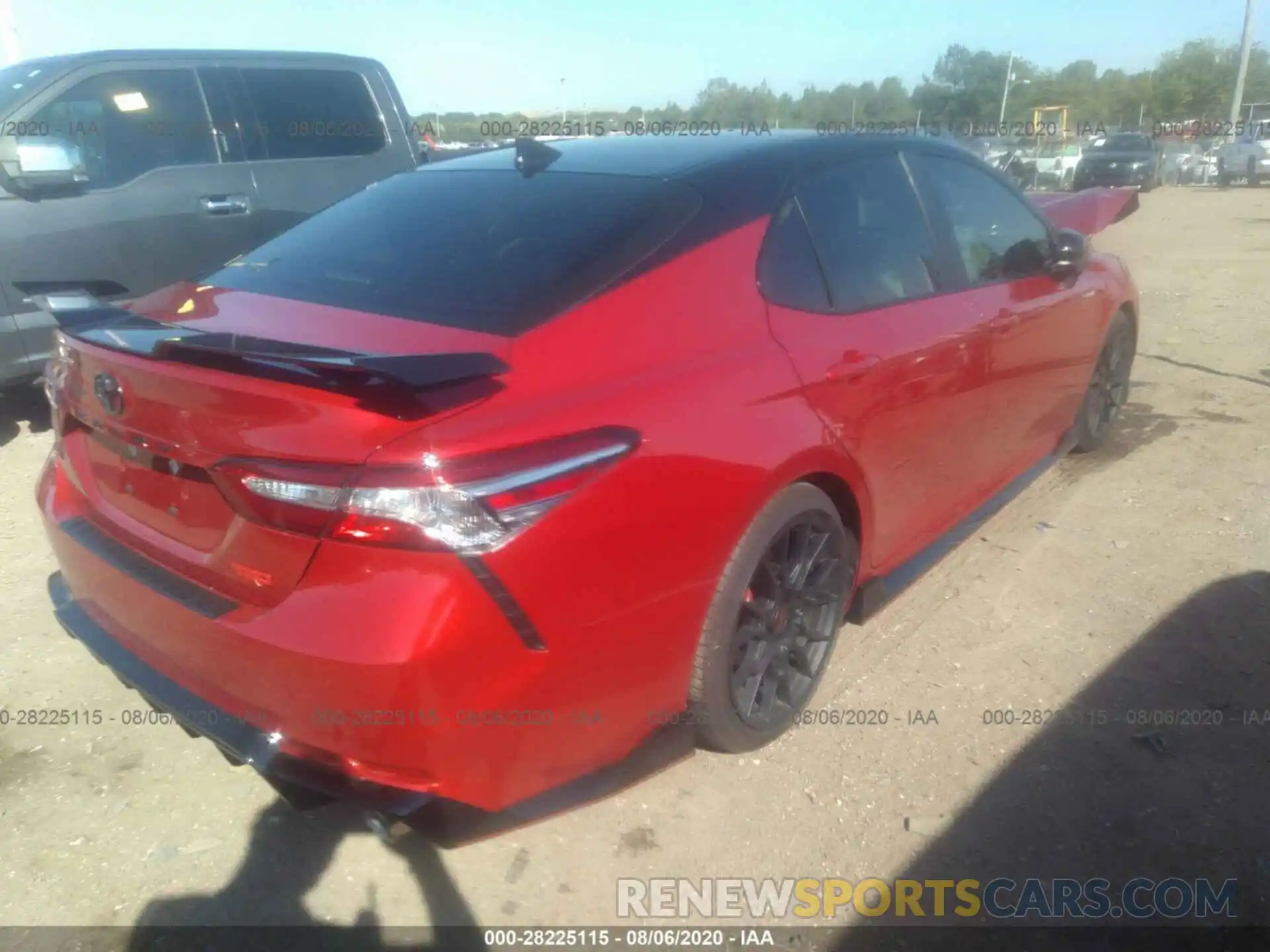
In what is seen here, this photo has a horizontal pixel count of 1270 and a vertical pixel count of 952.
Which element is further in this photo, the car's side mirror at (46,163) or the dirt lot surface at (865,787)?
the car's side mirror at (46,163)

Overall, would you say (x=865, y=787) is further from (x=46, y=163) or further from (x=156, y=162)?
(x=156, y=162)

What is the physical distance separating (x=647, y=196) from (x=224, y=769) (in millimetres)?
1976

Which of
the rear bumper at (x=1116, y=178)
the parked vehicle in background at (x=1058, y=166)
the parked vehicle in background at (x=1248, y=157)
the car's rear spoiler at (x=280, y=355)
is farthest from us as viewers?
the parked vehicle in background at (x=1058, y=166)

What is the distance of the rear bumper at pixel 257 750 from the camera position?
6.29 feet

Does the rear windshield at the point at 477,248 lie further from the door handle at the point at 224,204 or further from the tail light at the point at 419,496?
the door handle at the point at 224,204

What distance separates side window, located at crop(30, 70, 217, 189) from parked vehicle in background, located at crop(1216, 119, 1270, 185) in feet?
103

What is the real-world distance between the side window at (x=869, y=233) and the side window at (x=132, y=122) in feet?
13.5

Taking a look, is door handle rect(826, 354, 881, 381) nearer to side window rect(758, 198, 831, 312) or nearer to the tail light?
side window rect(758, 198, 831, 312)

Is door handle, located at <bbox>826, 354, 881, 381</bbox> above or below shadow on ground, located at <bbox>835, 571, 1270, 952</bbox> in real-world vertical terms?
above

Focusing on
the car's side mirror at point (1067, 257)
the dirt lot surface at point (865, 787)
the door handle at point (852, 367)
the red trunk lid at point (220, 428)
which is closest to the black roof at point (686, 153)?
the door handle at point (852, 367)

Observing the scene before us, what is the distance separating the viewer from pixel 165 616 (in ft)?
7.03

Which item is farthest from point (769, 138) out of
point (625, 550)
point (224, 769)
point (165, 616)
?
point (224, 769)

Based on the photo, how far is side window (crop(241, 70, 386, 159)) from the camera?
5953mm

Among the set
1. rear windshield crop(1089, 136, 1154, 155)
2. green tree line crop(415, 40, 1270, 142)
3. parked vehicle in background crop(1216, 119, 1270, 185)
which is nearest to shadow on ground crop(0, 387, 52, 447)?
green tree line crop(415, 40, 1270, 142)
